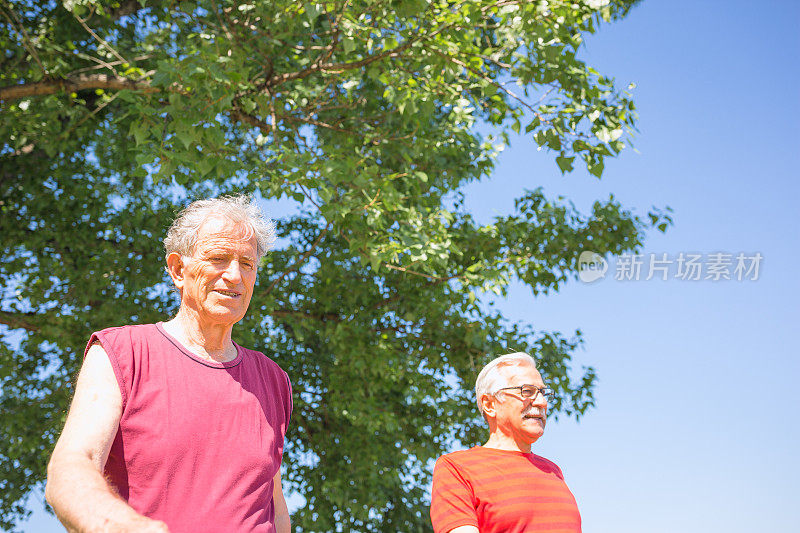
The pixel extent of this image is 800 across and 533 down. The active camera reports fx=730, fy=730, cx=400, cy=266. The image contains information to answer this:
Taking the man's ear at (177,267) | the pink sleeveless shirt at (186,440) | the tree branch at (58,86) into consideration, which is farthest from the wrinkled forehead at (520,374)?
the tree branch at (58,86)

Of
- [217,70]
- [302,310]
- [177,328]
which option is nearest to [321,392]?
[302,310]

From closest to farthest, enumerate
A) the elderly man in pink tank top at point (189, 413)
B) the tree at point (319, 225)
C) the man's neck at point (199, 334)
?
the elderly man in pink tank top at point (189, 413)
the man's neck at point (199, 334)
the tree at point (319, 225)

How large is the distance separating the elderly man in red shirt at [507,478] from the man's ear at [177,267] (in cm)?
143

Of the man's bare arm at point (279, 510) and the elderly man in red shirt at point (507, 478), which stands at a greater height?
the elderly man in red shirt at point (507, 478)

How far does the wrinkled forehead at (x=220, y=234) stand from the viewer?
223 centimetres

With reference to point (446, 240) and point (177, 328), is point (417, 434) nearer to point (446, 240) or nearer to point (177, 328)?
point (446, 240)

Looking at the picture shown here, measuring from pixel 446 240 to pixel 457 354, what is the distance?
162 centimetres

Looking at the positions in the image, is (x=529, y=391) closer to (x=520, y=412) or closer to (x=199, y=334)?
(x=520, y=412)

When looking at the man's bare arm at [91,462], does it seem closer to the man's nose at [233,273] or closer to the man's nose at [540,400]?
the man's nose at [233,273]

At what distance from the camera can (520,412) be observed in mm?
3234

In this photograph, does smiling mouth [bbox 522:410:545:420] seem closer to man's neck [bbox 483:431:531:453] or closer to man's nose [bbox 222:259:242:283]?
man's neck [bbox 483:431:531:453]

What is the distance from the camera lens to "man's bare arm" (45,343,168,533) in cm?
154

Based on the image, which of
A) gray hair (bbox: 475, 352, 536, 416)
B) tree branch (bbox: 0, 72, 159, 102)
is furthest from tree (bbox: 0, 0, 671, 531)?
gray hair (bbox: 475, 352, 536, 416)

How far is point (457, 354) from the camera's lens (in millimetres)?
8125
